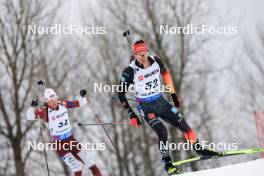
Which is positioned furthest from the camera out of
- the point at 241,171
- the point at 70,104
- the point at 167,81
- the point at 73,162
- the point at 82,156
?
the point at 70,104

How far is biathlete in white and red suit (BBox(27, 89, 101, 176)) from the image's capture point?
11305 mm

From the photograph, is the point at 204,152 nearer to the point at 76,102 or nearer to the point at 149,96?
the point at 149,96

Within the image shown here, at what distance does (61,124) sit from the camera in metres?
11.4

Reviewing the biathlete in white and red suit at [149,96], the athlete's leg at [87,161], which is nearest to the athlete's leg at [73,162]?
the athlete's leg at [87,161]

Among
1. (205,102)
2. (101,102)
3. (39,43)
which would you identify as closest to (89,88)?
(101,102)

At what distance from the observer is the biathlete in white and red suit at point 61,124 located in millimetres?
11305

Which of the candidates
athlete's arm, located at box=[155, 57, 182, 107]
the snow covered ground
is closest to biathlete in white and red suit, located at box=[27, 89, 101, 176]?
athlete's arm, located at box=[155, 57, 182, 107]

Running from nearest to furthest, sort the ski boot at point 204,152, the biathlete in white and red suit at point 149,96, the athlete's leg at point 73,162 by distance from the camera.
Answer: the biathlete in white and red suit at point 149,96, the ski boot at point 204,152, the athlete's leg at point 73,162

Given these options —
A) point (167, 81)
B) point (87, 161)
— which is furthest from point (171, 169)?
point (87, 161)

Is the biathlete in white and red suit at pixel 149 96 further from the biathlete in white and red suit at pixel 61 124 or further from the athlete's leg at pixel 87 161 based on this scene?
the athlete's leg at pixel 87 161

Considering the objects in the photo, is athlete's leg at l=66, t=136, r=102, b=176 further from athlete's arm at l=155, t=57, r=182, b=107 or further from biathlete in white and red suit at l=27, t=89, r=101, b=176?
athlete's arm at l=155, t=57, r=182, b=107

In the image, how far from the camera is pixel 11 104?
22688mm

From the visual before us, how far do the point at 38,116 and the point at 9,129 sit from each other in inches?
390

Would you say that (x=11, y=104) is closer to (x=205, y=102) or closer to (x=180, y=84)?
(x=180, y=84)
